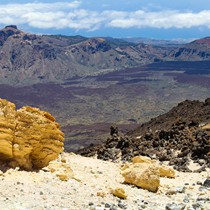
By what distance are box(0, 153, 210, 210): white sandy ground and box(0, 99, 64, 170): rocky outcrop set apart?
474 millimetres

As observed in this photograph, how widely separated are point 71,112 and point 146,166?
142980 mm

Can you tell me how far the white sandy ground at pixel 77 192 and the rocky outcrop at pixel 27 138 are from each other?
474mm

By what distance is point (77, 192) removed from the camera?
12656mm

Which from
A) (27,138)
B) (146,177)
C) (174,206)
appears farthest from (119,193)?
(27,138)

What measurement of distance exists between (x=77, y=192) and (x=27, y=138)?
7.62 feet

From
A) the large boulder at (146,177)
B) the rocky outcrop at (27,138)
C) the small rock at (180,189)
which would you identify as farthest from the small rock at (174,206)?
the rocky outcrop at (27,138)

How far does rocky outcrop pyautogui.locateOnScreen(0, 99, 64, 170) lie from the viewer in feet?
44.7

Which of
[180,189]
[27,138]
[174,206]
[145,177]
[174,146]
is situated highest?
[27,138]

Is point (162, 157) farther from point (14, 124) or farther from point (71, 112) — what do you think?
point (71, 112)

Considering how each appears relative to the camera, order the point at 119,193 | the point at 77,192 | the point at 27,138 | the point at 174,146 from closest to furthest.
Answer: the point at 77,192
the point at 119,193
the point at 27,138
the point at 174,146

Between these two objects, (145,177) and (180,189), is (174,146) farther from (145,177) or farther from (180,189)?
(145,177)

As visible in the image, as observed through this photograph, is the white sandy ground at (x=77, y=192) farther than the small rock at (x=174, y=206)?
No

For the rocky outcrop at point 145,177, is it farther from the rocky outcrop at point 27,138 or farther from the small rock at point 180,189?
the rocky outcrop at point 27,138

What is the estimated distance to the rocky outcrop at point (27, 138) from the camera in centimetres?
1363
